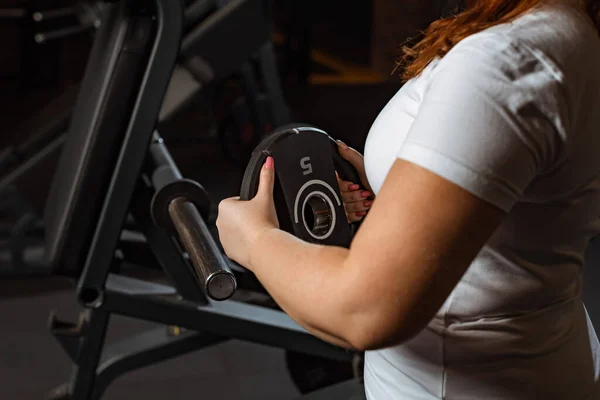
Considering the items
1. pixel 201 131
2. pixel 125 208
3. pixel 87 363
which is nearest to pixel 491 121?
pixel 125 208

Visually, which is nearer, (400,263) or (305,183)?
(400,263)

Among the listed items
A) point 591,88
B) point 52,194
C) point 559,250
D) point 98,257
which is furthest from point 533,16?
point 52,194

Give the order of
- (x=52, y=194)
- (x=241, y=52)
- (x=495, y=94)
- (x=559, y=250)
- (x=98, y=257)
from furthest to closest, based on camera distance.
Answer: (x=241, y=52) < (x=52, y=194) < (x=98, y=257) < (x=559, y=250) < (x=495, y=94)

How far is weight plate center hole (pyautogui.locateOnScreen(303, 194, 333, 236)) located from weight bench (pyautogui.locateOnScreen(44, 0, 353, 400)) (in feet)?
1.72

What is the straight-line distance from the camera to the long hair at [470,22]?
22.5 inches

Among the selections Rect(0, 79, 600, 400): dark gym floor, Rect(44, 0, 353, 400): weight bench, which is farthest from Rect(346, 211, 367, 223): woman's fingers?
Rect(0, 79, 600, 400): dark gym floor

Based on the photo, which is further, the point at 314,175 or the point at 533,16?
the point at 314,175

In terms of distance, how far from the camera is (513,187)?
1.67ft

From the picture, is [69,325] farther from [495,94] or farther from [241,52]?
[495,94]

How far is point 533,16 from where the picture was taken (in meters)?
0.55

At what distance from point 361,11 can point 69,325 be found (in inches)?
219

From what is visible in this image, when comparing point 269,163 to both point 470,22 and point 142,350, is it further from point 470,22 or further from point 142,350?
point 142,350

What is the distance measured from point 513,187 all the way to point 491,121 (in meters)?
0.05

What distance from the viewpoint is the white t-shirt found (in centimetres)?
50
